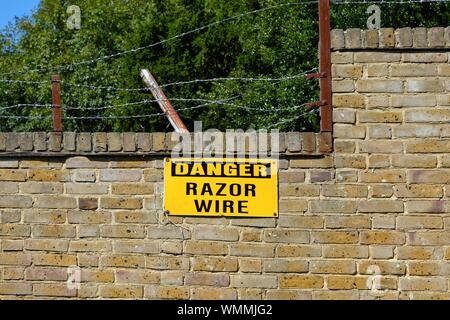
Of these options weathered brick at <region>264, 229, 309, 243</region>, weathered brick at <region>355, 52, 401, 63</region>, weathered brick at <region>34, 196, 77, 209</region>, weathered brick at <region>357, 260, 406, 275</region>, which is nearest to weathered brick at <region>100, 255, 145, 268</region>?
weathered brick at <region>34, 196, 77, 209</region>

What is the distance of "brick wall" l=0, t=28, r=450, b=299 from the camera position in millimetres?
6512

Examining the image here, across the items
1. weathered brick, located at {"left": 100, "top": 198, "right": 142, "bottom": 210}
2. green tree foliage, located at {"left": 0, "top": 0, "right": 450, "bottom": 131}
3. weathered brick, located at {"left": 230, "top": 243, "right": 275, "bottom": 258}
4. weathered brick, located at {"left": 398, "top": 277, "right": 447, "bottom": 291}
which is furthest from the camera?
green tree foliage, located at {"left": 0, "top": 0, "right": 450, "bottom": 131}

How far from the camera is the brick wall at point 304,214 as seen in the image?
6512 mm

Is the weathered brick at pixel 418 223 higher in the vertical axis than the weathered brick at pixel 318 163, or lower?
lower

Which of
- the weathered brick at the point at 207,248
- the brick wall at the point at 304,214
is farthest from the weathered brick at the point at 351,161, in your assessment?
the weathered brick at the point at 207,248

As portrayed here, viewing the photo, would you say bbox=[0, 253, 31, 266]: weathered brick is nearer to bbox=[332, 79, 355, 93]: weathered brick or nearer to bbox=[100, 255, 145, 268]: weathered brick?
bbox=[100, 255, 145, 268]: weathered brick

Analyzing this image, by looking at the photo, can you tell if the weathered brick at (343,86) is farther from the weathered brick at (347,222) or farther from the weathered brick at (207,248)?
the weathered brick at (207,248)

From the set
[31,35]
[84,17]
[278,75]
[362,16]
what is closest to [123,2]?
[84,17]

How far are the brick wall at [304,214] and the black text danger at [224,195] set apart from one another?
0.09 meters

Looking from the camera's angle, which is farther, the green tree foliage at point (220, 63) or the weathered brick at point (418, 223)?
the green tree foliage at point (220, 63)

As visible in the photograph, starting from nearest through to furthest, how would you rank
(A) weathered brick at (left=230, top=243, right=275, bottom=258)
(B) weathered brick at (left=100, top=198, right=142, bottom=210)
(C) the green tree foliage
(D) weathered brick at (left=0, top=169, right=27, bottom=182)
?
(A) weathered brick at (left=230, top=243, right=275, bottom=258) < (B) weathered brick at (left=100, top=198, right=142, bottom=210) < (D) weathered brick at (left=0, top=169, right=27, bottom=182) < (C) the green tree foliage

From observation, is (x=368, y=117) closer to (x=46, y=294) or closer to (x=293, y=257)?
A: (x=293, y=257)

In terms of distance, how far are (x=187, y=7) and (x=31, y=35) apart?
12.9 meters

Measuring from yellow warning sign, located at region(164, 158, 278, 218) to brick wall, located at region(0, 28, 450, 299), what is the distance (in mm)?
75
